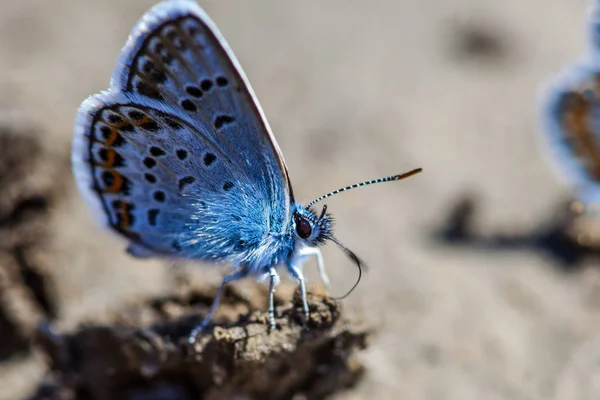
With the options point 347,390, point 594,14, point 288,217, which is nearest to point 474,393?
point 347,390

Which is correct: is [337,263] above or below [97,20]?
below

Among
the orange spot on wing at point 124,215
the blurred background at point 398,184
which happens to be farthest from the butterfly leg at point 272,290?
the orange spot on wing at point 124,215

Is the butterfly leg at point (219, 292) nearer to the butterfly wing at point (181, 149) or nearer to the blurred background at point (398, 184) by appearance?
the butterfly wing at point (181, 149)

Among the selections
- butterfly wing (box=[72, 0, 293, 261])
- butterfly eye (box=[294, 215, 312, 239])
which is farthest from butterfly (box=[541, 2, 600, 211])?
butterfly wing (box=[72, 0, 293, 261])

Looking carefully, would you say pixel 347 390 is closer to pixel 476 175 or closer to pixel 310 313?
pixel 310 313

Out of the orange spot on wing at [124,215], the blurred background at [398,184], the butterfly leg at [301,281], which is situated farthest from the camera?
the blurred background at [398,184]

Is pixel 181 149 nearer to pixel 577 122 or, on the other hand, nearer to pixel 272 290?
pixel 272 290

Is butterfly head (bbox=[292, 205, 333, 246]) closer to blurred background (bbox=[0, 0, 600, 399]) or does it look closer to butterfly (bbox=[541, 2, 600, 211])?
blurred background (bbox=[0, 0, 600, 399])
